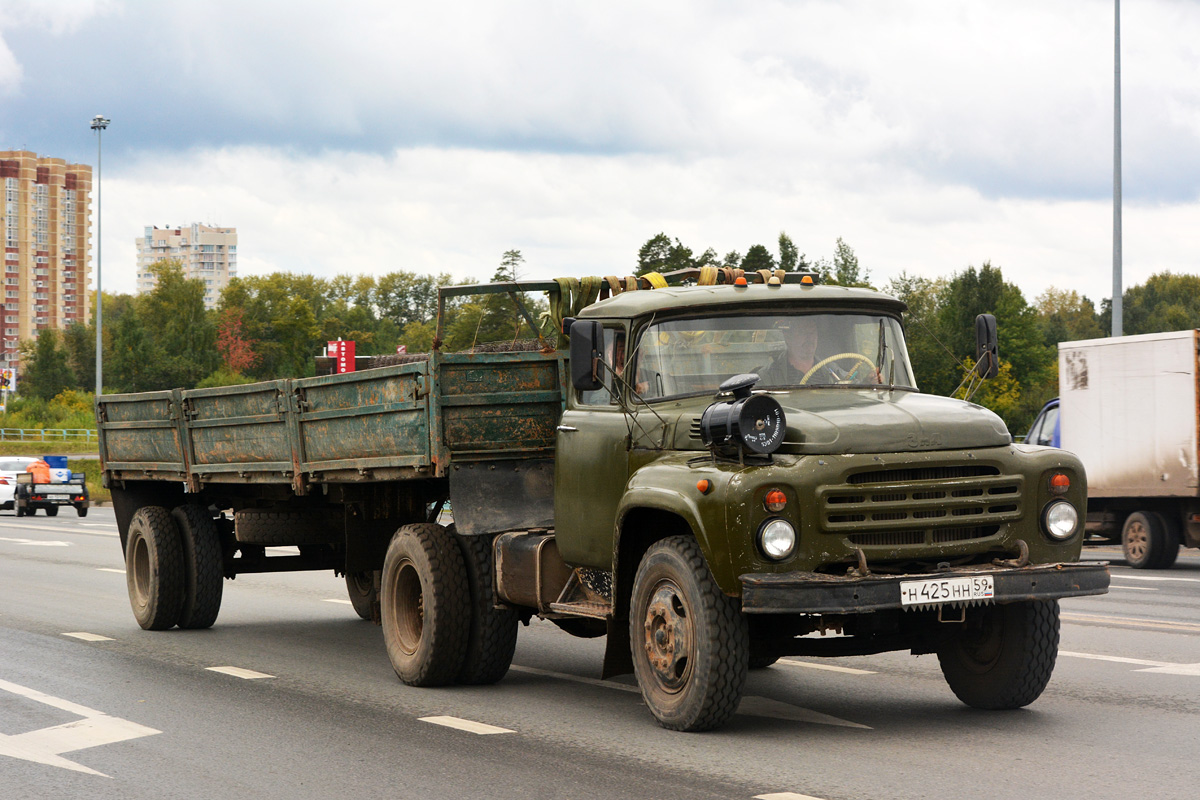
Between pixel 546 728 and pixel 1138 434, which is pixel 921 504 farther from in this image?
pixel 1138 434

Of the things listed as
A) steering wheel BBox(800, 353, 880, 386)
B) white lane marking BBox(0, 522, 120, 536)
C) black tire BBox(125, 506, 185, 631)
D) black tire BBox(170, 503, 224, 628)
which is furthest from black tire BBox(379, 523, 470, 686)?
white lane marking BBox(0, 522, 120, 536)

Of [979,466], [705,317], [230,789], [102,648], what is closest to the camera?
[230,789]

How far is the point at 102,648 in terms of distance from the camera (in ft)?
38.8

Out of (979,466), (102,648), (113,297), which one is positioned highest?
(113,297)

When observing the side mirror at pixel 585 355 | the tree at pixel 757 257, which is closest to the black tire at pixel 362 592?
the side mirror at pixel 585 355

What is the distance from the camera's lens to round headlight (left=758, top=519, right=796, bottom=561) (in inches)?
274

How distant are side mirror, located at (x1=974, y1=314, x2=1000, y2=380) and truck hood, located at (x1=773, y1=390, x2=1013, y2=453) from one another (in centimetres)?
87

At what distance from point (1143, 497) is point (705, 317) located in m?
13.3

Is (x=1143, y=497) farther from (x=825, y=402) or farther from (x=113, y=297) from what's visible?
(x=113, y=297)

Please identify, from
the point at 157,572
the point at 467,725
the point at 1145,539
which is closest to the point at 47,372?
the point at 1145,539

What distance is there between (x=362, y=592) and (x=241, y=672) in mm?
3140

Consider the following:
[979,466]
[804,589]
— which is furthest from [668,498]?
[979,466]

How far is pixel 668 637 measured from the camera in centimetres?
746

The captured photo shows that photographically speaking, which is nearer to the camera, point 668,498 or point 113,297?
point 668,498
